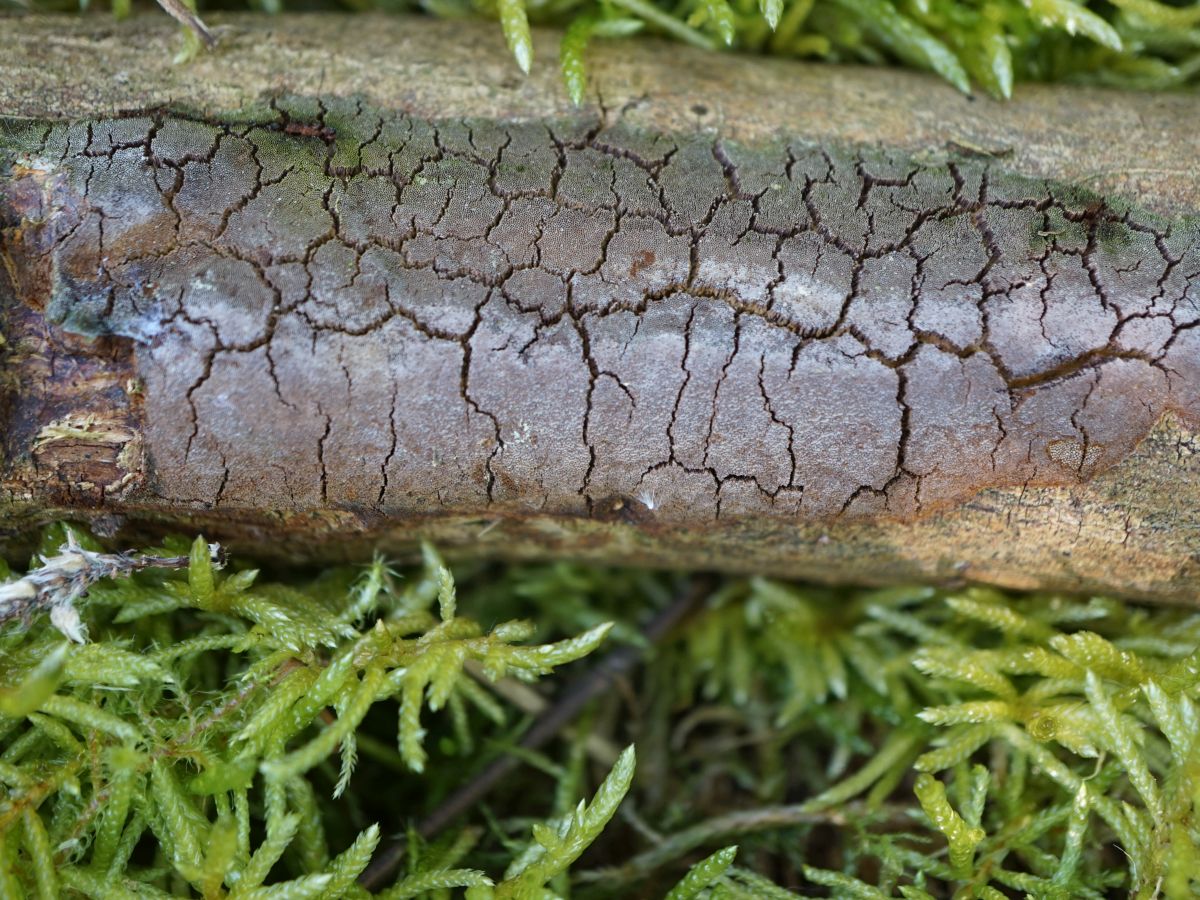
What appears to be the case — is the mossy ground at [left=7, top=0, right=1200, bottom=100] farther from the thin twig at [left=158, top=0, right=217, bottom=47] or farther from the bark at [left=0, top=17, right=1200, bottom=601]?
the bark at [left=0, top=17, right=1200, bottom=601]

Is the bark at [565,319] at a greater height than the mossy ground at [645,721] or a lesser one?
greater

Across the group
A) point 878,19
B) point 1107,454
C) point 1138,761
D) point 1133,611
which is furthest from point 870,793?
point 878,19

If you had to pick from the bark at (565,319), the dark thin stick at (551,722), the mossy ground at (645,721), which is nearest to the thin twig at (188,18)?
the bark at (565,319)

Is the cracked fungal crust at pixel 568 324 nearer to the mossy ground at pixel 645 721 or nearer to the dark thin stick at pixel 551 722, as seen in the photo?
the mossy ground at pixel 645 721

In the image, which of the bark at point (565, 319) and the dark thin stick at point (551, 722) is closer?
the bark at point (565, 319)

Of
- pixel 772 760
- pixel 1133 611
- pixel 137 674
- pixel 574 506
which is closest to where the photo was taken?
pixel 137 674

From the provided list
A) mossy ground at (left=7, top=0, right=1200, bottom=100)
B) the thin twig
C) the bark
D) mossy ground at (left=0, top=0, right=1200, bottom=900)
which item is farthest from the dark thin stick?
the thin twig

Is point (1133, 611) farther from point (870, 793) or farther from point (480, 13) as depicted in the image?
point (480, 13)
